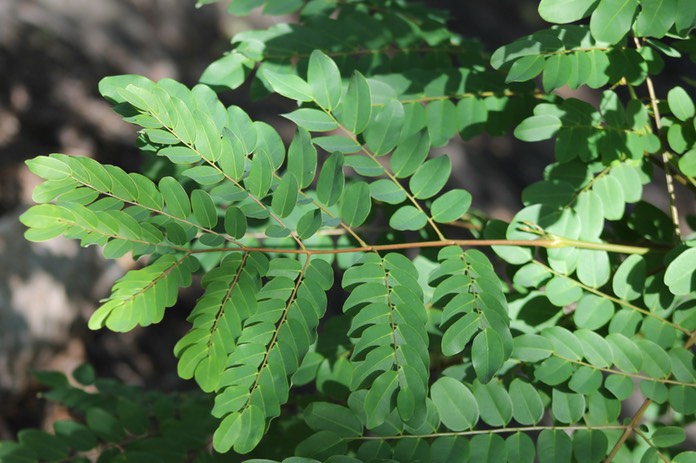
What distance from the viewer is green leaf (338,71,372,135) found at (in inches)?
40.1

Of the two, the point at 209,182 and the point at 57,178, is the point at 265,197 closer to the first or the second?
the point at 209,182

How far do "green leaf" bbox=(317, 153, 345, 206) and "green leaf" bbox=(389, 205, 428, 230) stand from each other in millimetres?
136

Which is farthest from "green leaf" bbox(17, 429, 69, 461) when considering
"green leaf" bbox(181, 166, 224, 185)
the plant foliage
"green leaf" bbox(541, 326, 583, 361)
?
"green leaf" bbox(541, 326, 583, 361)

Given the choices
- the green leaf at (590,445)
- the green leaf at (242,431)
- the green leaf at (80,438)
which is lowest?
the green leaf at (80,438)

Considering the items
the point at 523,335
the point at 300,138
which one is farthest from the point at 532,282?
the point at 300,138

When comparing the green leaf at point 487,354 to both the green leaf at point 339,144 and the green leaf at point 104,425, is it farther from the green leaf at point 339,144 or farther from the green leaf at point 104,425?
the green leaf at point 104,425

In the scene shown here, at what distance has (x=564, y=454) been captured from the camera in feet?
3.34

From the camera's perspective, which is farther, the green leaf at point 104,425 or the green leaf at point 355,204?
the green leaf at point 104,425

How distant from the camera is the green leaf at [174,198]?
37.5 inches

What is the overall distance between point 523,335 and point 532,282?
111mm

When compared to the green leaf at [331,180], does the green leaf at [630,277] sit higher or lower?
lower

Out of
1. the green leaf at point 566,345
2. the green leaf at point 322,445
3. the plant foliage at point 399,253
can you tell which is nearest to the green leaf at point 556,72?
the plant foliage at point 399,253

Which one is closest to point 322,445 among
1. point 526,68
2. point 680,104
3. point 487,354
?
point 487,354

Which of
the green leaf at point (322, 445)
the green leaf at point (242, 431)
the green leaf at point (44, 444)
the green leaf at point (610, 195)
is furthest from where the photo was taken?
the green leaf at point (44, 444)
